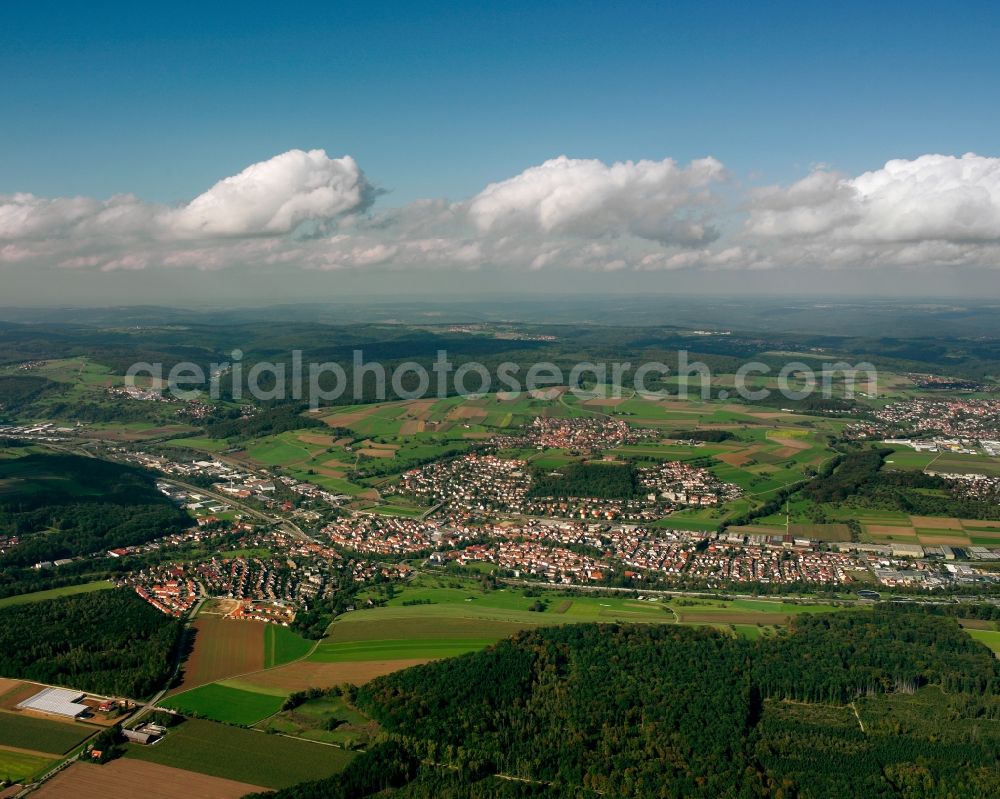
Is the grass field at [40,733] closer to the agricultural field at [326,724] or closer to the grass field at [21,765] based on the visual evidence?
the grass field at [21,765]

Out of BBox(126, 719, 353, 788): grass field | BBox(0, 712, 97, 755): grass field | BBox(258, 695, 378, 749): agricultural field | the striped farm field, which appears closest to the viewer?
BBox(126, 719, 353, 788): grass field

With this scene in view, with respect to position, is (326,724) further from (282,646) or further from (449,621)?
(449,621)

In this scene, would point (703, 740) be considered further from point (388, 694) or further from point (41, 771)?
point (41, 771)

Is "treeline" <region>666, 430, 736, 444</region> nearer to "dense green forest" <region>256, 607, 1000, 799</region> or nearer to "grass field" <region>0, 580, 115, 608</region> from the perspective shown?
"dense green forest" <region>256, 607, 1000, 799</region>

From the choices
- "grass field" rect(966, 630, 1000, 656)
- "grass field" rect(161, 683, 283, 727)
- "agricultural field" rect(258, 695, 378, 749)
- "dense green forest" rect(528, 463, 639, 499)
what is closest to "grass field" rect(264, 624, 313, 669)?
"grass field" rect(161, 683, 283, 727)

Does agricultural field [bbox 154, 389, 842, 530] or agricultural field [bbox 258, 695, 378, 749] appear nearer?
agricultural field [bbox 258, 695, 378, 749]

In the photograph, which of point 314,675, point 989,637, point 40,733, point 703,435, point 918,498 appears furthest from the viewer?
point 703,435

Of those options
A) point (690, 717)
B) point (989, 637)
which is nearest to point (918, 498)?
point (989, 637)
